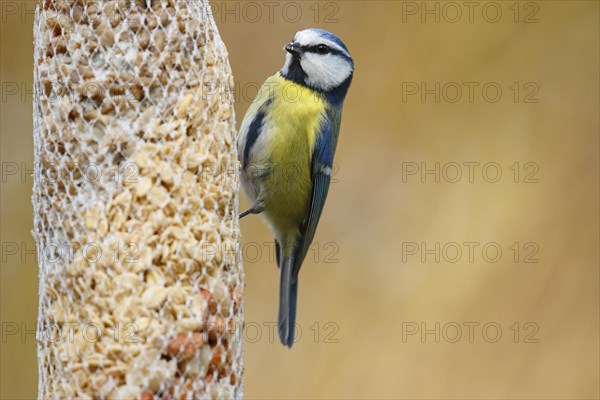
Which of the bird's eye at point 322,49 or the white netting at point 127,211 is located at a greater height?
the bird's eye at point 322,49

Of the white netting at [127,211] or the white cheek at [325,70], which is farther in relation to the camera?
the white cheek at [325,70]

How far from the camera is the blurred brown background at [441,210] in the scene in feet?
11.0

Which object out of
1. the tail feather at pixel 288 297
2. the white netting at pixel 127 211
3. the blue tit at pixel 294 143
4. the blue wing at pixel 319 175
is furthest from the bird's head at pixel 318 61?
the white netting at pixel 127 211

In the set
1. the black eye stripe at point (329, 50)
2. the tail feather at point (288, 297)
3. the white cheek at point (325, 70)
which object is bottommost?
the tail feather at point (288, 297)

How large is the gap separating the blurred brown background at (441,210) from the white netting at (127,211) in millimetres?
1769

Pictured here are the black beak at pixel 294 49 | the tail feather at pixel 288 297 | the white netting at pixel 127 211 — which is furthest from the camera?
the tail feather at pixel 288 297

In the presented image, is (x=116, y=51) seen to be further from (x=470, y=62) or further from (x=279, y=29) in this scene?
(x=470, y=62)

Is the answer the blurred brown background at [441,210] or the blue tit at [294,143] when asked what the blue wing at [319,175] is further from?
the blurred brown background at [441,210]

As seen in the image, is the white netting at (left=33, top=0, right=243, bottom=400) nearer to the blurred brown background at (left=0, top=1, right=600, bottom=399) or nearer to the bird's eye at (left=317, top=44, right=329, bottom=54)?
the bird's eye at (left=317, top=44, right=329, bottom=54)

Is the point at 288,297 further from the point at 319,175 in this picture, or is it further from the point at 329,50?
the point at 329,50

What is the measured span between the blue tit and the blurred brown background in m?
0.79

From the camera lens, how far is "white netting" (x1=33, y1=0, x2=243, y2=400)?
1.46 m

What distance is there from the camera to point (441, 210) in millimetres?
3482

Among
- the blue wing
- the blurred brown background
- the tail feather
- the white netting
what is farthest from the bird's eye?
the blurred brown background
